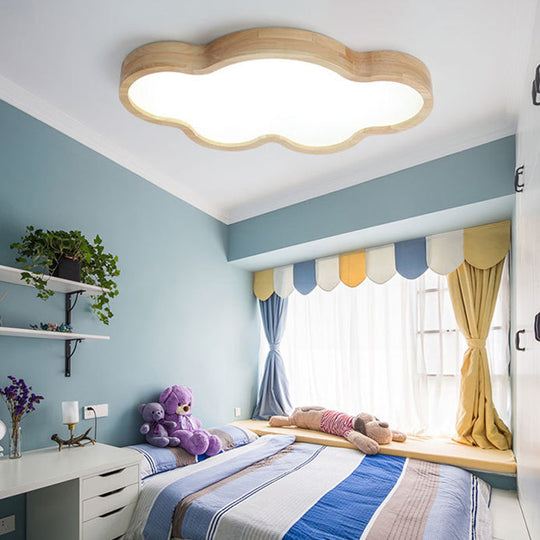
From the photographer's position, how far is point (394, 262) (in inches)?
137

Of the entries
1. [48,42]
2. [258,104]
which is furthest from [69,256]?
[258,104]

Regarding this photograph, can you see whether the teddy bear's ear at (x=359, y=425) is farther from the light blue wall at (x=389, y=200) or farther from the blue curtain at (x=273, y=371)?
the light blue wall at (x=389, y=200)

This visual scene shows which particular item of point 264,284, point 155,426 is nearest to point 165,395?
point 155,426

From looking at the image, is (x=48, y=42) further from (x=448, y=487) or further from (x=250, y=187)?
(x=448, y=487)

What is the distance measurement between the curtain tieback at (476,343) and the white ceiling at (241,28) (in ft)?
4.69

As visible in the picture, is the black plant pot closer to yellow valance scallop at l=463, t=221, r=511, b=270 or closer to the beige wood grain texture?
the beige wood grain texture

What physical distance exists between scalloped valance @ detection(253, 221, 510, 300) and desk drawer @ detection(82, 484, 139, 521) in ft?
7.82

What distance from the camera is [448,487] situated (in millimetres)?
2176

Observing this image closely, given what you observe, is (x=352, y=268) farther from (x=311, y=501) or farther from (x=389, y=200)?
(x=311, y=501)

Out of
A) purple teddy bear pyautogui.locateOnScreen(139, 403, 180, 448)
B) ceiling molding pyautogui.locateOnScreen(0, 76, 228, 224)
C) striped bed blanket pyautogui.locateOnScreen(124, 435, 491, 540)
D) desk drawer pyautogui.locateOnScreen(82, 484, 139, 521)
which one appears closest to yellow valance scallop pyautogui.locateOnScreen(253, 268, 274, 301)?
ceiling molding pyautogui.locateOnScreen(0, 76, 228, 224)

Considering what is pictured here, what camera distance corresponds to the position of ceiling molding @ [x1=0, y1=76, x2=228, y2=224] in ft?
7.33

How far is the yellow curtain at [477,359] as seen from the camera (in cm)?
284

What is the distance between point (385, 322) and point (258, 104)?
230cm

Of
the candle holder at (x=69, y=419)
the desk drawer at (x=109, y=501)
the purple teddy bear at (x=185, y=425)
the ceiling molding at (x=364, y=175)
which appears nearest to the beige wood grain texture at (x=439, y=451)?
the purple teddy bear at (x=185, y=425)
